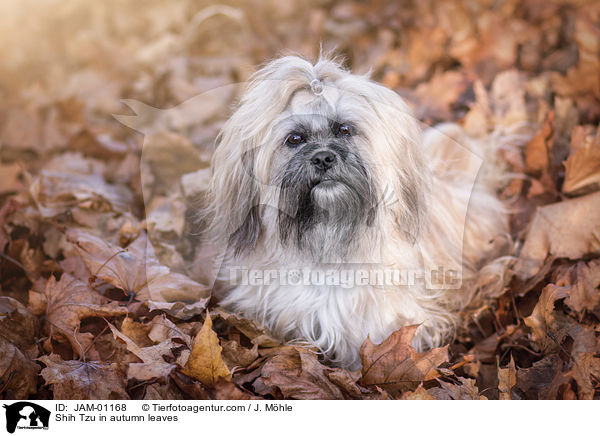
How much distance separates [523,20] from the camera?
420 centimetres

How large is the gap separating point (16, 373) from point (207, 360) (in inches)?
26.3

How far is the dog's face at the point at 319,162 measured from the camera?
2018 mm

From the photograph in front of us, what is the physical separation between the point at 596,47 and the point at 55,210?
3.42m

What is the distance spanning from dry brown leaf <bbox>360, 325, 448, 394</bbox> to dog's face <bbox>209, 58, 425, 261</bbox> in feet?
1.27

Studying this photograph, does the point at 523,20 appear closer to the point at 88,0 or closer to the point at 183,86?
the point at 183,86

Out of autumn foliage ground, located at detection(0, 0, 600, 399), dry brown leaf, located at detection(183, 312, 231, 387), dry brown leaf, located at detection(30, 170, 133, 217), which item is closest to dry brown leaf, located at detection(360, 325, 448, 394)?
autumn foliage ground, located at detection(0, 0, 600, 399)

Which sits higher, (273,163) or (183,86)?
(183,86)

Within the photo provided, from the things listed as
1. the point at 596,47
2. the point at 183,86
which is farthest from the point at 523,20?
the point at 183,86

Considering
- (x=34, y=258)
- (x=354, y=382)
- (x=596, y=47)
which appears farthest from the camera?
(x=596, y=47)

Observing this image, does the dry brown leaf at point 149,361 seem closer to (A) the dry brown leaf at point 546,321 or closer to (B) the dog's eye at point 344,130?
(B) the dog's eye at point 344,130

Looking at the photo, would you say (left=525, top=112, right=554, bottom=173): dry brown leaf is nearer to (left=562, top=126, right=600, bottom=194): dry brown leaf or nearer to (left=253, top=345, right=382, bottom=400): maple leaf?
(left=562, top=126, right=600, bottom=194): dry brown leaf

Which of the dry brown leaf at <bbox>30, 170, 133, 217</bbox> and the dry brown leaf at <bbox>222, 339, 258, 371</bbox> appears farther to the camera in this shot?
the dry brown leaf at <bbox>30, 170, 133, 217</bbox>

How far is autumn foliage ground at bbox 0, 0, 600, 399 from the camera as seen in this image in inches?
75.8
